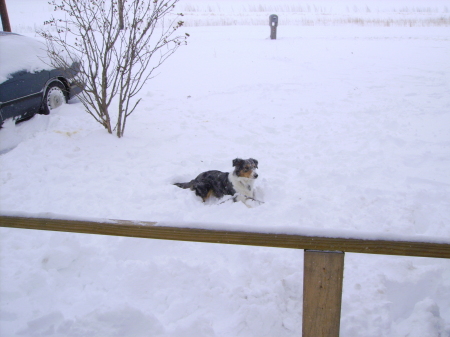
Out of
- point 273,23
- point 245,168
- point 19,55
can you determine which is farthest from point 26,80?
point 273,23

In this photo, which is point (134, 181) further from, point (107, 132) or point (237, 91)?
point (237, 91)

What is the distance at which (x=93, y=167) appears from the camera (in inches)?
240

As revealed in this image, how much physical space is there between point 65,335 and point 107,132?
5.03m

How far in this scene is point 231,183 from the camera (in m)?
5.68

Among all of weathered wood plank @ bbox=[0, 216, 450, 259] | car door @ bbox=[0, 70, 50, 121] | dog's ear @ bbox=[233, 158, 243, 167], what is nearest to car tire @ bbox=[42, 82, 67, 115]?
car door @ bbox=[0, 70, 50, 121]

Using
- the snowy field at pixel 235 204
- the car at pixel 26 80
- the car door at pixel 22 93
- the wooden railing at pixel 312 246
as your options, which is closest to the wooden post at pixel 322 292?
the wooden railing at pixel 312 246

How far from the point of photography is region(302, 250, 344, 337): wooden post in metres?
2.01

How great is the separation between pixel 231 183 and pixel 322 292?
11.9ft

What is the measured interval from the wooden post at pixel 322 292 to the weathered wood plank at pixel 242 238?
0.09 m

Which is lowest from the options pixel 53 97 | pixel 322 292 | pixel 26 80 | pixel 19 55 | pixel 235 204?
pixel 235 204

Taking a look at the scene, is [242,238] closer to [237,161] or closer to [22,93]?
[237,161]

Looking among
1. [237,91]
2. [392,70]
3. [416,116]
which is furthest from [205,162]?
[392,70]

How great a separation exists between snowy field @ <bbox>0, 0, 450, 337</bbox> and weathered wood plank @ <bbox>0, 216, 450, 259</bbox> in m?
0.05

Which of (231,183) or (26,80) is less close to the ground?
(26,80)
